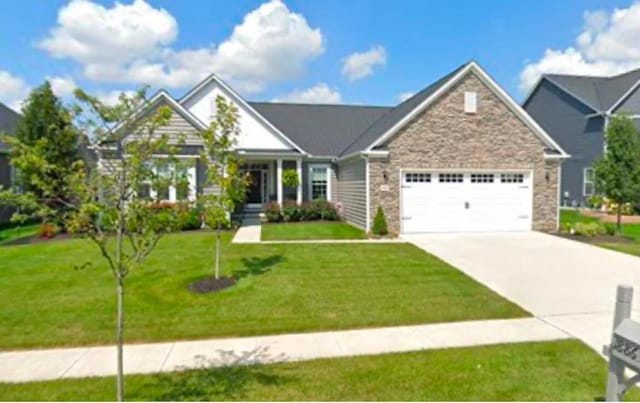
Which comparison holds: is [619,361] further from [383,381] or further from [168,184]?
[168,184]

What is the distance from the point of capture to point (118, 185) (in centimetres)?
340

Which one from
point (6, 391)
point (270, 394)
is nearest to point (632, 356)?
point (270, 394)

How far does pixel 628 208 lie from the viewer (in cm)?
1645

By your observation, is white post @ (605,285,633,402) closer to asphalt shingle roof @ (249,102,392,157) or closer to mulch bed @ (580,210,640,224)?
asphalt shingle roof @ (249,102,392,157)

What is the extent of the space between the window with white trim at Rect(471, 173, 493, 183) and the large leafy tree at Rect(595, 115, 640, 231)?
404 cm

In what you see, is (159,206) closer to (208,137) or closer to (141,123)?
(141,123)

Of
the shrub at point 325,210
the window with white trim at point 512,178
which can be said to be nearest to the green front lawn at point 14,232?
the shrub at point 325,210

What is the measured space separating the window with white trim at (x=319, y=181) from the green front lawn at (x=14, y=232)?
1197 centimetres

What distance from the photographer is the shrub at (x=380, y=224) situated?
13984 mm

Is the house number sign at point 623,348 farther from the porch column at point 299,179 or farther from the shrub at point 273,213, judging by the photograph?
the porch column at point 299,179

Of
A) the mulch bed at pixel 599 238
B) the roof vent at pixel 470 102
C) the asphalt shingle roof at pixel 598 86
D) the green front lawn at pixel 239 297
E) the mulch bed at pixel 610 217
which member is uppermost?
the asphalt shingle roof at pixel 598 86

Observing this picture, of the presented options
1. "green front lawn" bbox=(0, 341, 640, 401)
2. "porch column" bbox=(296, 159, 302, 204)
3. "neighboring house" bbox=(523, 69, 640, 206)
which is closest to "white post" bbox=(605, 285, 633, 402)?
"green front lawn" bbox=(0, 341, 640, 401)

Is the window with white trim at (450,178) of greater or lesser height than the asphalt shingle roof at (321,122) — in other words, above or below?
below

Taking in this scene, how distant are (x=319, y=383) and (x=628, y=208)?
17.9 m
